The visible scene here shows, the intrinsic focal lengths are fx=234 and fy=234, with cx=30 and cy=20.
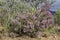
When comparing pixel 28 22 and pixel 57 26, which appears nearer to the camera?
pixel 28 22

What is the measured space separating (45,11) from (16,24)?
41.5 inches

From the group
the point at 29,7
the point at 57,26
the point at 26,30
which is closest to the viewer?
the point at 26,30

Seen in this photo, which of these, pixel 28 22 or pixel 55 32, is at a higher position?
pixel 28 22

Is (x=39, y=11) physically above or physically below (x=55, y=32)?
above

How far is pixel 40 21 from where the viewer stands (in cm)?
739

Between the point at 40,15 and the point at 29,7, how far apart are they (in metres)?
0.52

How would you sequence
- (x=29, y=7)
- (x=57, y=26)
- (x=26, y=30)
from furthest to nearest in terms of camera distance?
(x=57, y=26)
(x=29, y=7)
(x=26, y=30)

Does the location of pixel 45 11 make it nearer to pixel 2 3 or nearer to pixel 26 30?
pixel 26 30

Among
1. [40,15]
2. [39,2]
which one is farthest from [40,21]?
[39,2]

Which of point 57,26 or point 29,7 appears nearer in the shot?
point 29,7

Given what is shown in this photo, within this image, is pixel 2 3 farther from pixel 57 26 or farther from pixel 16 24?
pixel 57 26

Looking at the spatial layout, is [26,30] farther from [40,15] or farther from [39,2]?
[39,2]

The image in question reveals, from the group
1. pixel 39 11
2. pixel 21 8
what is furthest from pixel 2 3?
pixel 39 11

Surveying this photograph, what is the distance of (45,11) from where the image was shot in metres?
7.57
